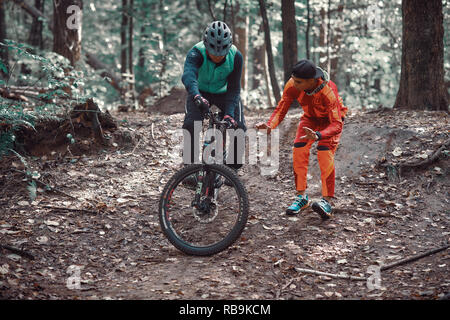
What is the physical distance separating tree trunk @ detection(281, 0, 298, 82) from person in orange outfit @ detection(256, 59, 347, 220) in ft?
16.5

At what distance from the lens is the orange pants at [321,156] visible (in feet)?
16.0

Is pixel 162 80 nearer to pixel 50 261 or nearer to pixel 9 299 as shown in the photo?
pixel 50 261

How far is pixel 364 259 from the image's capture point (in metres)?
4.16

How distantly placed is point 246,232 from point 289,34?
21.6ft

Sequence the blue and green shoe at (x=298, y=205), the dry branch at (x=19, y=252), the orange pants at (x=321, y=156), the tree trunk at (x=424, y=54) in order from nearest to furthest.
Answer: the dry branch at (x=19, y=252) < the orange pants at (x=321, y=156) < the blue and green shoe at (x=298, y=205) < the tree trunk at (x=424, y=54)

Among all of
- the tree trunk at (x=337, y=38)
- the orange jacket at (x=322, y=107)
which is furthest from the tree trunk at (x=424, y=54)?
the tree trunk at (x=337, y=38)

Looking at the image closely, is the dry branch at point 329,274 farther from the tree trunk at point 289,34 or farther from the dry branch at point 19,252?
the tree trunk at point 289,34

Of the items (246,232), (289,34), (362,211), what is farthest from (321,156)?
(289,34)

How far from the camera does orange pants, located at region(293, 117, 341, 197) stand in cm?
488

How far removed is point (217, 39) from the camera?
4352 mm

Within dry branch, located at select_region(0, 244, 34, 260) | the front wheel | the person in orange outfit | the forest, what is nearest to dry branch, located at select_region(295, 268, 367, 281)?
the forest
